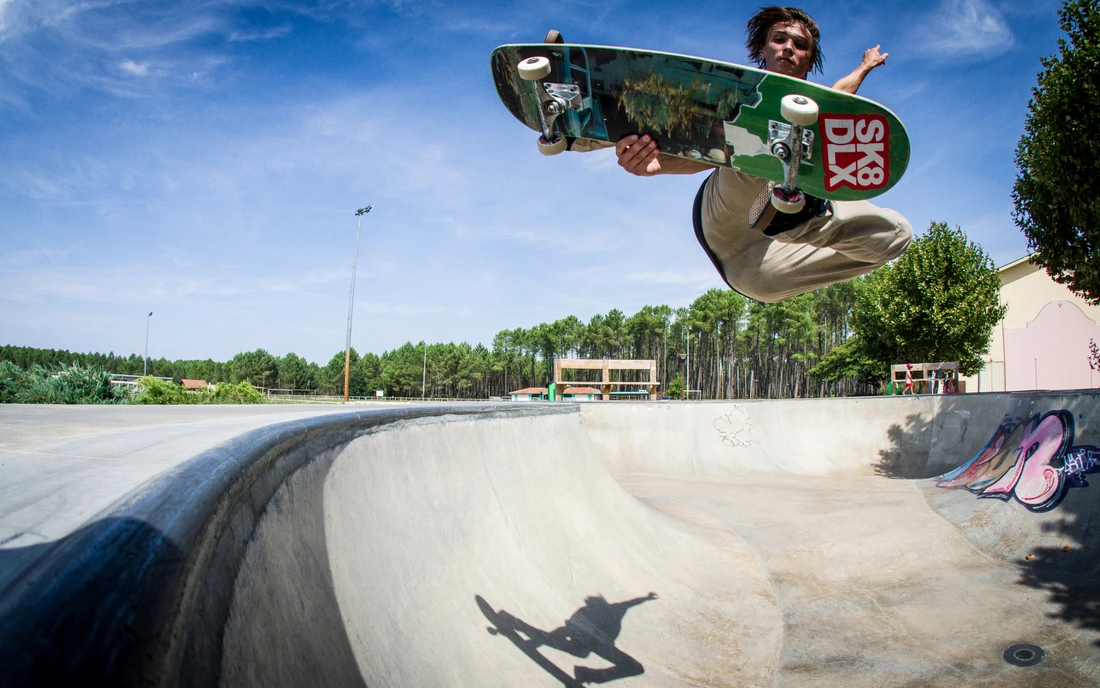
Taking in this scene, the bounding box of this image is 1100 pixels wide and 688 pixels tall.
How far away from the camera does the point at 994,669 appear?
15.2 ft

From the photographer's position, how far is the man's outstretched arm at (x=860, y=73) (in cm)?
388

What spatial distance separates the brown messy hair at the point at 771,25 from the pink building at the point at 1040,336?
2976 centimetres

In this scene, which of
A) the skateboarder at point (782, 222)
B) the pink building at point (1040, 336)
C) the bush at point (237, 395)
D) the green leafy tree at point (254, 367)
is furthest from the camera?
the green leafy tree at point (254, 367)

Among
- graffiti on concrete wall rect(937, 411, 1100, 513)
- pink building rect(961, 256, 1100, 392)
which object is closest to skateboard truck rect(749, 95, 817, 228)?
graffiti on concrete wall rect(937, 411, 1100, 513)

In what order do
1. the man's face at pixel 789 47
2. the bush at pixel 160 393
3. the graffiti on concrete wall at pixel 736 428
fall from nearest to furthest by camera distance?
the man's face at pixel 789 47 < the bush at pixel 160 393 < the graffiti on concrete wall at pixel 736 428

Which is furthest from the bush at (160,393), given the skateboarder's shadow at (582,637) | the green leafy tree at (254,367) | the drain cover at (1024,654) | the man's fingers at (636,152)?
the green leafy tree at (254,367)

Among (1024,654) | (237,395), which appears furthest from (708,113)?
(237,395)

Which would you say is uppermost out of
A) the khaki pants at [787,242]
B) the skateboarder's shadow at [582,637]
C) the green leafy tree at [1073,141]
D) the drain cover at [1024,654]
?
the green leafy tree at [1073,141]

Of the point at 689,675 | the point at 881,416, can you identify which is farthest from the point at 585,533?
the point at 881,416

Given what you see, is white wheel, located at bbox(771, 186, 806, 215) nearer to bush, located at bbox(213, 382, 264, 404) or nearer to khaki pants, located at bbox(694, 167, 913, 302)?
khaki pants, located at bbox(694, 167, 913, 302)

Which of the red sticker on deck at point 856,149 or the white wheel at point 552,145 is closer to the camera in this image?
the red sticker on deck at point 856,149

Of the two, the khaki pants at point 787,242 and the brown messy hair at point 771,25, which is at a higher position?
the brown messy hair at point 771,25

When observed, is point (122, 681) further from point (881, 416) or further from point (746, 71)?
point (881, 416)

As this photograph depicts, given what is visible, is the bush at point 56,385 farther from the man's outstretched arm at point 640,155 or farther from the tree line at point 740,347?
the tree line at point 740,347
